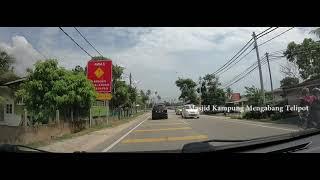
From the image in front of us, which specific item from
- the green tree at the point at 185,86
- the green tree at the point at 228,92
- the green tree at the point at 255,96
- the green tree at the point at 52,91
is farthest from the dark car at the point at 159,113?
the green tree at the point at 228,92

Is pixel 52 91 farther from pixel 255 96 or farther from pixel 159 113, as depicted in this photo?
pixel 255 96

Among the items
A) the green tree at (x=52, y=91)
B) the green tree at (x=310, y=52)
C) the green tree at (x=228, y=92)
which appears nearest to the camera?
the green tree at (x=310, y=52)

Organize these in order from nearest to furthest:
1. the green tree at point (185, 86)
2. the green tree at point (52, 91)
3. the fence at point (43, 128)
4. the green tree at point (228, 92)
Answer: the green tree at point (185, 86) < the fence at point (43, 128) < the green tree at point (52, 91) < the green tree at point (228, 92)

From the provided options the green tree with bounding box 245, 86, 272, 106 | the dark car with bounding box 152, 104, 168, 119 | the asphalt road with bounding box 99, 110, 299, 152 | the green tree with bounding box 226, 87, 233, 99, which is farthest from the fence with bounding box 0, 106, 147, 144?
the green tree with bounding box 226, 87, 233, 99

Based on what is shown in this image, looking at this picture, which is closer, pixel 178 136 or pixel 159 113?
pixel 178 136

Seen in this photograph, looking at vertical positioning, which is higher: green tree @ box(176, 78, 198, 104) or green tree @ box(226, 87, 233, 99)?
green tree @ box(226, 87, 233, 99)

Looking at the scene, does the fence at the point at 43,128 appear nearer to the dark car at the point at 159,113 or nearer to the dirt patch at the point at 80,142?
the dirt patch at the point at 80,142

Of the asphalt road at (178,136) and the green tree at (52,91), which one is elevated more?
the green tree at (52,91)

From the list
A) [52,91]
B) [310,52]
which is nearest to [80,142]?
[310,52]

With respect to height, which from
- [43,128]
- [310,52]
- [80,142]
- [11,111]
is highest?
[310,52]

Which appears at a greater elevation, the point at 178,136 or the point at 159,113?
the point at 159,113

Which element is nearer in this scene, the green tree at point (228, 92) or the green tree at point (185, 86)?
the green tree at point (185, 86)

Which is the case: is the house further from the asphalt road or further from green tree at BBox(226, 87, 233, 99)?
green tree at BBox(226, 87, 233, 99)
